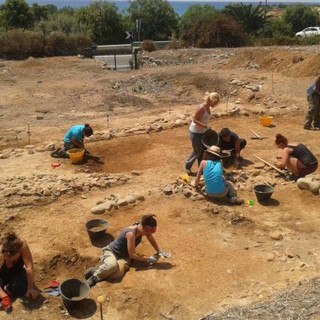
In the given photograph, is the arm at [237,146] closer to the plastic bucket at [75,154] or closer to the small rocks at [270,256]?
the small rocks at [270,256]

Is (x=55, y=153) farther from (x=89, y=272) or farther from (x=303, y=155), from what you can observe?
(x=303, y=155)

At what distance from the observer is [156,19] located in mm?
43938

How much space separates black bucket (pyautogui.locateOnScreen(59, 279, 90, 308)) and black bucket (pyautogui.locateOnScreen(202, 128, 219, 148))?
3719mm

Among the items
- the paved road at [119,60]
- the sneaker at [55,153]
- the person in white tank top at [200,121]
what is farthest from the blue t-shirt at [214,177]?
the paved road at [119,60]

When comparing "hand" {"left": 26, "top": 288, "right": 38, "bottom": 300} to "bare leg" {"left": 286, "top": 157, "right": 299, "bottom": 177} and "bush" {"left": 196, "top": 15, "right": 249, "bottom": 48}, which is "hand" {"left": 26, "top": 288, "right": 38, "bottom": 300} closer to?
"bare leg" {"left": 286, "top": 157, "right": 299, "bottom": 177}

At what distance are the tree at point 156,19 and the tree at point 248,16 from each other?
13.2 m

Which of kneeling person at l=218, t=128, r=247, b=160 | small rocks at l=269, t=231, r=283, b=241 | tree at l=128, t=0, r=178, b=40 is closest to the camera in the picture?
small rocks at l=269, t=231, r=283, b=241

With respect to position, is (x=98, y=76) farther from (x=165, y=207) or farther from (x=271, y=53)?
(x=165, y=207)

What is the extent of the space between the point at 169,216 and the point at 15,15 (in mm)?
36151

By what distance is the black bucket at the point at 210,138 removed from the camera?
7.63 metres

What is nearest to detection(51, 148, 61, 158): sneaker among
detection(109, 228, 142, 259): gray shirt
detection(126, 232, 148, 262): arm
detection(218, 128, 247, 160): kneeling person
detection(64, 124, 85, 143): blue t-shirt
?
detection(64, 124, 85, 143): blue t-shirt

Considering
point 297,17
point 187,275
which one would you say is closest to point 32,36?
point 187,275

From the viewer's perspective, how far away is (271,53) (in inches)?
746

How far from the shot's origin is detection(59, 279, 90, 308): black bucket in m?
4.62
